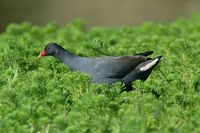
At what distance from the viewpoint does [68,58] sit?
984 cm

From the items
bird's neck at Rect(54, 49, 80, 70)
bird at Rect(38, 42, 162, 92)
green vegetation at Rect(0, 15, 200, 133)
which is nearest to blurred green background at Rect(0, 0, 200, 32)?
green vegetation at Rect(0, 15, 200, 133)

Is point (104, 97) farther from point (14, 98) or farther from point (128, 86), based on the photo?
point (128, 86)

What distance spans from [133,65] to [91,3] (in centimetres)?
1501

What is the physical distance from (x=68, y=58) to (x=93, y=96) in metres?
2.30

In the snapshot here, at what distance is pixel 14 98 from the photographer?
769 cm

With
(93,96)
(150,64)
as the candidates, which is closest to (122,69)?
(150,64)

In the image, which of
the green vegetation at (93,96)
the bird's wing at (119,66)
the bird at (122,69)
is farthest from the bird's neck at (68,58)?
the bird's wing at (119,66)

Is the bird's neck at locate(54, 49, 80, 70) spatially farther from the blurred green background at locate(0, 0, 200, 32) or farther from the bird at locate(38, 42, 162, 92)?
the blurred green background at locate(0, 0, 200, 32)

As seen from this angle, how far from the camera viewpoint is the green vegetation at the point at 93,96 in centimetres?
698

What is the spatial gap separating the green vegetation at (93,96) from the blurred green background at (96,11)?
35.3 ft

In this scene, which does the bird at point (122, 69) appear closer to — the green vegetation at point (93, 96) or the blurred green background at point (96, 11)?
the green vegetation at point (93, 96)

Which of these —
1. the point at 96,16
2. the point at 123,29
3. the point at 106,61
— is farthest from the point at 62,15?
the point at 106,61

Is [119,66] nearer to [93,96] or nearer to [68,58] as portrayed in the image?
[68,58]

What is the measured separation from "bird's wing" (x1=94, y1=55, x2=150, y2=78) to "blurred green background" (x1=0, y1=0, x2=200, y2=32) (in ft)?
40.1
